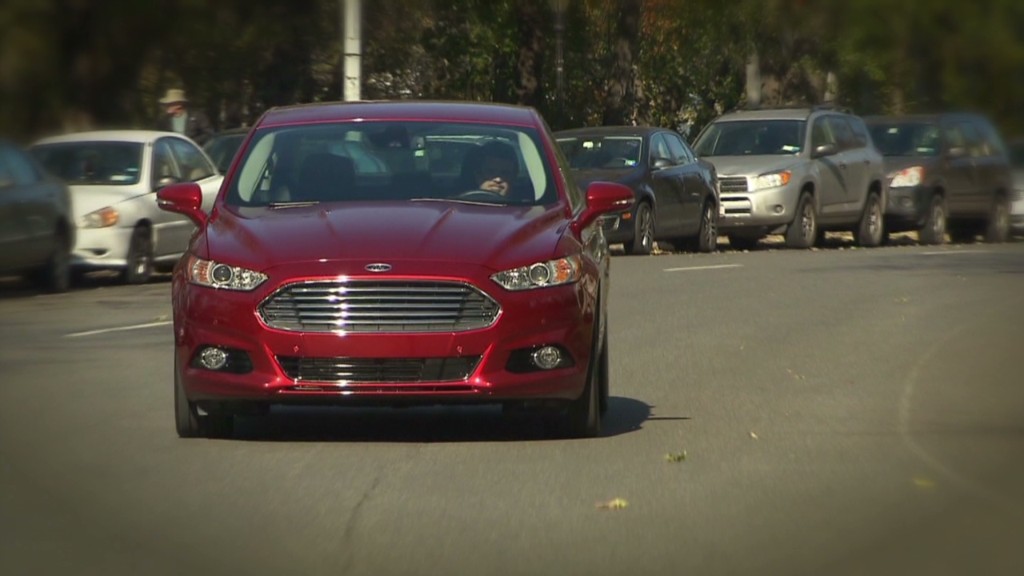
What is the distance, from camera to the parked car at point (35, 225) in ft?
52.7

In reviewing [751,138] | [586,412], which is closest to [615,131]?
[751,138]

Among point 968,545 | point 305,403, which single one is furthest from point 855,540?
point 305,403

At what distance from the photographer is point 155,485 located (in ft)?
21.5

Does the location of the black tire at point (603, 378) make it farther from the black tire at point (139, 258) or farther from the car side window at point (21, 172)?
the black tire at point (139, 258)

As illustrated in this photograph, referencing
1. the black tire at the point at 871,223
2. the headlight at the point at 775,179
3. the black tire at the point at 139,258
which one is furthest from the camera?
the black tire at the point at 871,223

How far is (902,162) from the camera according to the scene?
28.9 meters

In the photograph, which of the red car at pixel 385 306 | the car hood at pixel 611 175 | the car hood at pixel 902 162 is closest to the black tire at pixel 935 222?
the car hood at pixel 902 162

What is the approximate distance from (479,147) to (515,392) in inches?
62.2

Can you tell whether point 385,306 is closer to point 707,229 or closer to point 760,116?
point 707,229

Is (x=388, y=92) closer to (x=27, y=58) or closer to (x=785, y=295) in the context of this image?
(x=785, y=295)

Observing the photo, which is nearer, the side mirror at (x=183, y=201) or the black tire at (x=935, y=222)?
the side mirror at (x=183, y=201)

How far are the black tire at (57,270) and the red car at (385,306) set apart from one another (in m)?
10.1

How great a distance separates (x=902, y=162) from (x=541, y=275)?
73.1ft

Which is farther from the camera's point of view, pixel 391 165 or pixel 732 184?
pixel 732 184
